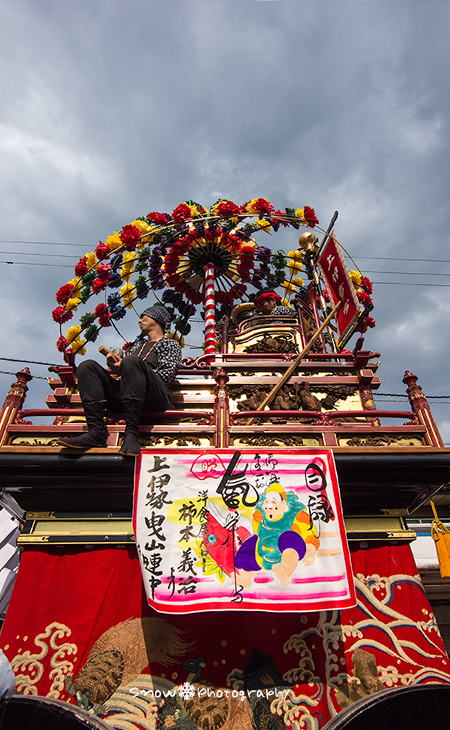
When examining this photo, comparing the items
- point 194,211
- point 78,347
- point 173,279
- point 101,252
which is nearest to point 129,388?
point 78,347

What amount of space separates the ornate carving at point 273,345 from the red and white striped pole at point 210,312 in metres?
1.43

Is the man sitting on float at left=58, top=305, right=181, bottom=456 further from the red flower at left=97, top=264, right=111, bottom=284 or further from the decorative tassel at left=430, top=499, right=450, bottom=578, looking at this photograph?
Answer: the decorative tassel at left=430, top=499, right=450, bottom=578

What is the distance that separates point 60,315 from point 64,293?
529 millimetres

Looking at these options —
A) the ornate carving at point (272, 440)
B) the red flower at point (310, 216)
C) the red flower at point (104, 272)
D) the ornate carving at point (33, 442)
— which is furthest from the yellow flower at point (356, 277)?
the ornate carving at point (33, 442)

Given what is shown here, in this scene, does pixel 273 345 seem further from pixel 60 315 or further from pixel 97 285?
pixel 60 315

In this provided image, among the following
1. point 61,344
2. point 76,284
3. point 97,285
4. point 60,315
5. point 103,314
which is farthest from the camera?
point 103,314

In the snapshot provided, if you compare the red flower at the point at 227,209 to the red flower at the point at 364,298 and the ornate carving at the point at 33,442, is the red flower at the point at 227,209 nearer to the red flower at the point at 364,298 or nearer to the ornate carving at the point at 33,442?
the red flower at the point at 364,298

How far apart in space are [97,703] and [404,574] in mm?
3806

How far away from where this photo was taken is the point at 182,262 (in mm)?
13109

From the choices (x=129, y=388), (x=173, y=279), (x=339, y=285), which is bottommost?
(x=129, y=388)

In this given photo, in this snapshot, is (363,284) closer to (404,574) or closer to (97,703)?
(404,574)

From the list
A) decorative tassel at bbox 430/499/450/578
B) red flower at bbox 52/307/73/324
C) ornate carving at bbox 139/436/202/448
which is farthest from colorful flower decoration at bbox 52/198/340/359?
decorative tassel at bbox 430/499/450/578

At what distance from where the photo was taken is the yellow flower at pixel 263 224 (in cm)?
1070

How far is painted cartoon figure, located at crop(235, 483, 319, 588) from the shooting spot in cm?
455
